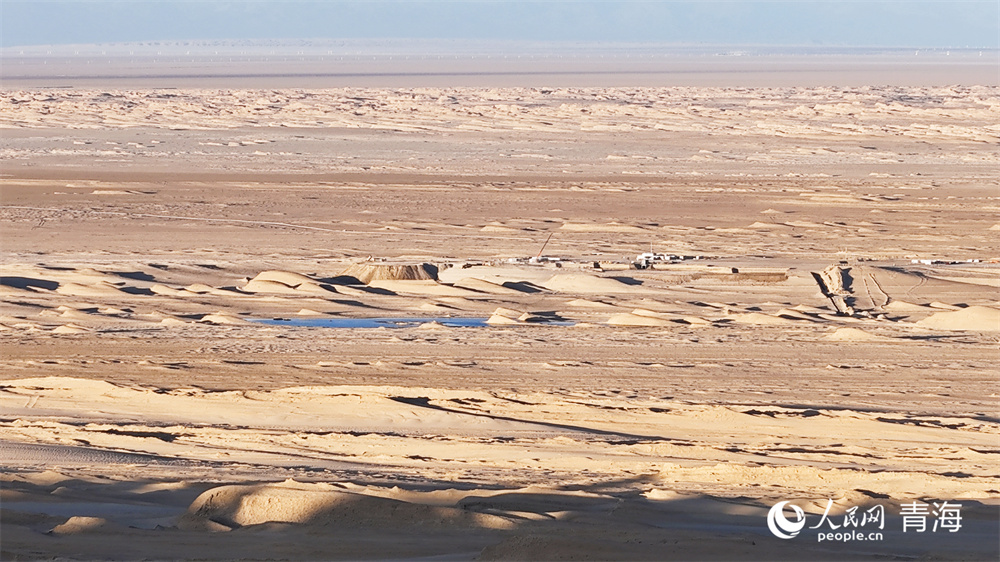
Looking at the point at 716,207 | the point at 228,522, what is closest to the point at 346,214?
the point at 716,207

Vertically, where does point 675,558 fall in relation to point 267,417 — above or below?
above

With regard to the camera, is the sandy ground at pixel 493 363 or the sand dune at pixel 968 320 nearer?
the sandy ground at pixel 493 363

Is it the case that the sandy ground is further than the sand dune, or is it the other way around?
the sand dune

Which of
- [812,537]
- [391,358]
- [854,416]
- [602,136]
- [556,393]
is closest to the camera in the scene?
[812,537]

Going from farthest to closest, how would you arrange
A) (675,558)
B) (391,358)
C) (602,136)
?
(602,136), (391,358), (675,558)

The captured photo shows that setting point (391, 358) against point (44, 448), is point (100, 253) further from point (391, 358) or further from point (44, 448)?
point (44, 448)

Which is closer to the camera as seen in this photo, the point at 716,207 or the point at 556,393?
the point at 556,393

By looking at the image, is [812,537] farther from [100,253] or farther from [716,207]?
[716,207]

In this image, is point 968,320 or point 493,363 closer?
point 493,363
